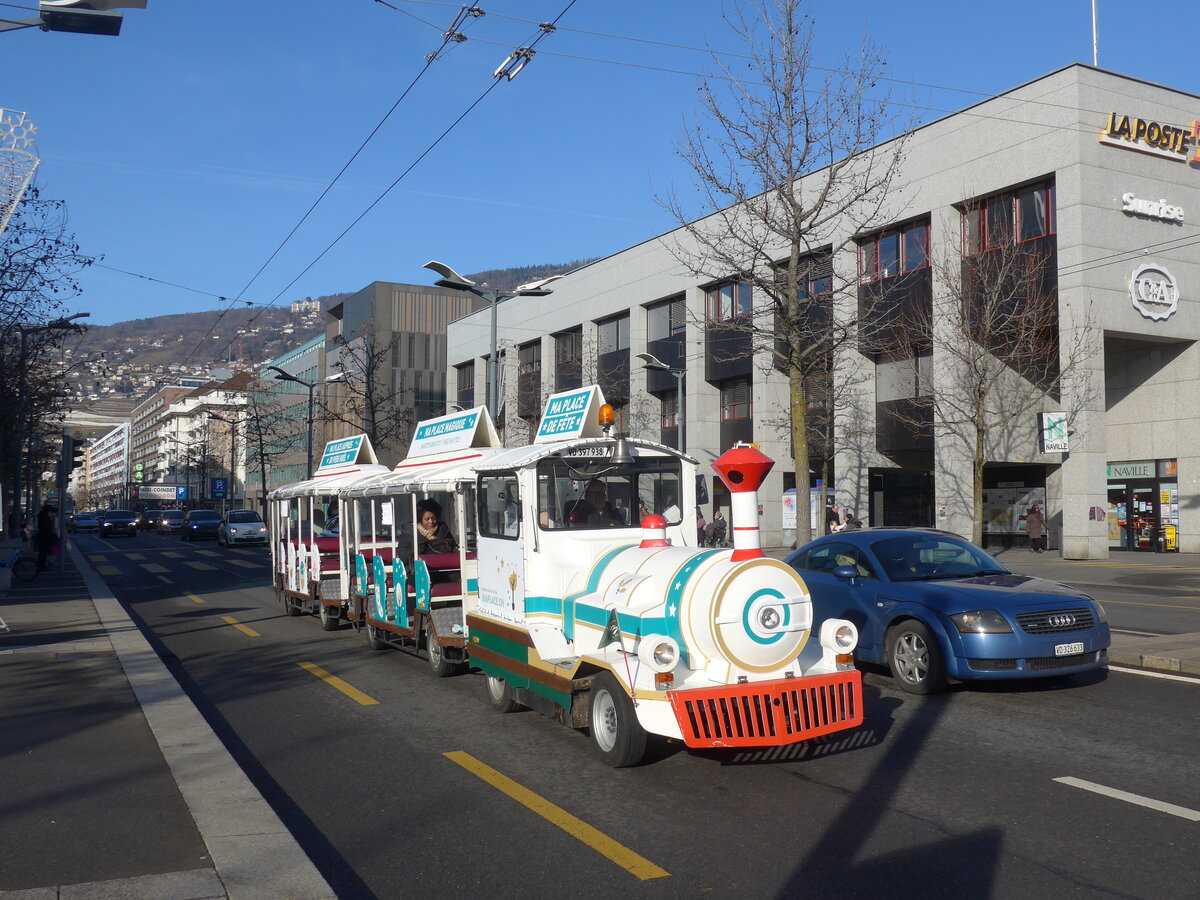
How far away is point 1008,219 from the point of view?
29594mm

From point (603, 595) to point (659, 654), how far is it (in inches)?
49.5

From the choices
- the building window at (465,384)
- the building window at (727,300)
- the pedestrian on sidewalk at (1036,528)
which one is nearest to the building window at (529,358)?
the building window at (465,384)

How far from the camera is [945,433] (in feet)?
97.7

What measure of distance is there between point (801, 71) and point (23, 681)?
14.9 metres

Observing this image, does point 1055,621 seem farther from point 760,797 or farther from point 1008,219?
point 1008,219

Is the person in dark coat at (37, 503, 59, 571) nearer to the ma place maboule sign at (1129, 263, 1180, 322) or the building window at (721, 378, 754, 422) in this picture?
the building window at (721, 378, 754, 422)

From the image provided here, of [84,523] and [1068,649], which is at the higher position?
[1068,649]

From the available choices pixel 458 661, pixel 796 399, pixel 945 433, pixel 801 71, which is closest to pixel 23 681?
pixel 458 661

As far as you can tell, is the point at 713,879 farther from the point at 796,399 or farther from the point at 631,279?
the point at 631,279

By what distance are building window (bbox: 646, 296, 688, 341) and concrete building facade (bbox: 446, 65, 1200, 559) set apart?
12.8ft

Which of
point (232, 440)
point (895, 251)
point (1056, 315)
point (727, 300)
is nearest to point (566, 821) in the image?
point (1056, 315)

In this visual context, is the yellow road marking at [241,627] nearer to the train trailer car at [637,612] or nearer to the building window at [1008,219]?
the train trailer car at [637,612]

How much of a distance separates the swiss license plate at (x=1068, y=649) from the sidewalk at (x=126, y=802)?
640 cm

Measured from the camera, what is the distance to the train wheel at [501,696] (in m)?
8.51
